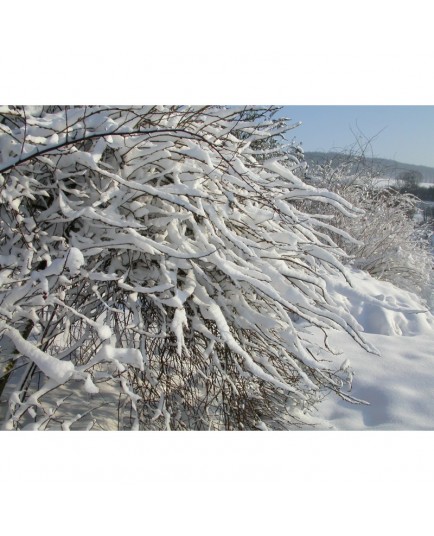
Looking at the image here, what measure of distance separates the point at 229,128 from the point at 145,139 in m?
0.33

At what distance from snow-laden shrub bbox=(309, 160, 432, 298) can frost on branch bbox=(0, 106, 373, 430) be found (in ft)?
13.4

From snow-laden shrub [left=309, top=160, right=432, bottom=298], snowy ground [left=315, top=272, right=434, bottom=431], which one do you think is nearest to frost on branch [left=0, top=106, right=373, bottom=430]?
snowy ground [left=315, top=272, right=434, bottom=431]

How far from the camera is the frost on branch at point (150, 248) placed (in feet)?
5.23

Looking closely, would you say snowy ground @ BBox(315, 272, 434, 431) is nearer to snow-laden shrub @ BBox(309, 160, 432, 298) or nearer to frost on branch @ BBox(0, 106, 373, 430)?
frost on branch @ BBox(0, 106, 373, 430)

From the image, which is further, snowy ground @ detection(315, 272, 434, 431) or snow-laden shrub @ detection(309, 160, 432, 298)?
snow-laden shrub @ detection(309, 160, 432, 298)

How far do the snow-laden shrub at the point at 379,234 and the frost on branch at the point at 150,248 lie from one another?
409 cm

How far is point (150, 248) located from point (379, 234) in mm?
5463

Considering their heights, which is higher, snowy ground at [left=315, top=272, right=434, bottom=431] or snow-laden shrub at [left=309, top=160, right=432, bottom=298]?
snow-laden shrub at [left=309, top=160, right=432, bottom=298]

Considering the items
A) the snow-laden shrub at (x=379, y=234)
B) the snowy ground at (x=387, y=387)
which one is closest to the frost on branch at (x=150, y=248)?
the snowy ground at (x=387, y=387)

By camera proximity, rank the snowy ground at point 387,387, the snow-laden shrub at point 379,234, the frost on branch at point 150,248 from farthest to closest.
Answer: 1. the snow-laden shrub at point 379,234
2. the snowy ground at point 387,387
3. the frost on branch at point 150,248

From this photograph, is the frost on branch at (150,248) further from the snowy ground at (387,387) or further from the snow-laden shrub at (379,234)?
the snow-laden shrub at (379,234)

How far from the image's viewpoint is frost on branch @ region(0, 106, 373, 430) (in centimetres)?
159
